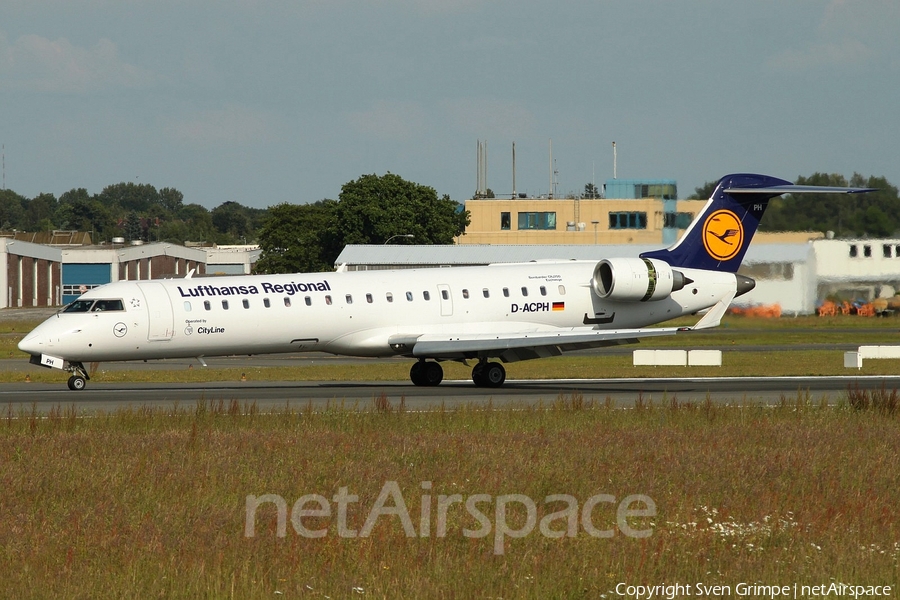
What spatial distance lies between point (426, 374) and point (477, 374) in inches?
58.5

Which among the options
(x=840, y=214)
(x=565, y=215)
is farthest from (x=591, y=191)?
(x=840, y=214)

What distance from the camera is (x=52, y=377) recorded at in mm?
33750

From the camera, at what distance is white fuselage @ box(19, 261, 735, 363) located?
26641 millimetres

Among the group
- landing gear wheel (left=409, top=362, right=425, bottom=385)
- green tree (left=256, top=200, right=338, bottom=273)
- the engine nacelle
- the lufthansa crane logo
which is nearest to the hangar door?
green tree (left=256, top=200, right=338, bottom=273)

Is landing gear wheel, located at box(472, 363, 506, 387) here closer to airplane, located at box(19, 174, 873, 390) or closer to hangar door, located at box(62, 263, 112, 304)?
airplane, located at box(19, 174, 873, 390)

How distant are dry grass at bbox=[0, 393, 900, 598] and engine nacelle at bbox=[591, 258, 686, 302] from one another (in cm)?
1051

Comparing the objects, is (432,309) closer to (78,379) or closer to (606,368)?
(78,379)

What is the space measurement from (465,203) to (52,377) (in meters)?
85.0

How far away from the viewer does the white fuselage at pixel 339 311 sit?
2664cm

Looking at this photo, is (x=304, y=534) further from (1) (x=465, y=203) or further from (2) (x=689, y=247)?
(1) (x=465, y=203)

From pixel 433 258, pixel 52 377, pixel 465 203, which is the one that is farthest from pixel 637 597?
pixel 465 203

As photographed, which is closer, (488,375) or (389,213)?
(488,375)

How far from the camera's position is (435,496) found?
1234 cm

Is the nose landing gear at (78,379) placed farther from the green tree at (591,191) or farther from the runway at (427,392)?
the green tree at (591,191)
